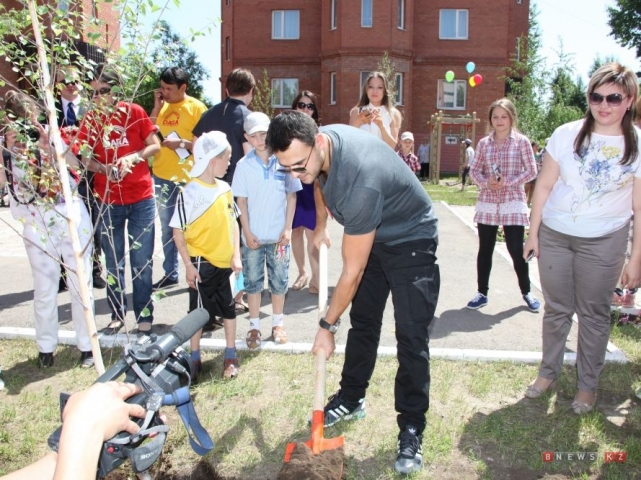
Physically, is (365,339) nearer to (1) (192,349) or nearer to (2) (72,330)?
(1) (192,349)

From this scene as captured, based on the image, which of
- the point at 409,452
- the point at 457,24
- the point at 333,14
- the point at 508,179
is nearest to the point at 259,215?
the point at 409,452

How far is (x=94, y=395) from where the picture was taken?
4.32ft

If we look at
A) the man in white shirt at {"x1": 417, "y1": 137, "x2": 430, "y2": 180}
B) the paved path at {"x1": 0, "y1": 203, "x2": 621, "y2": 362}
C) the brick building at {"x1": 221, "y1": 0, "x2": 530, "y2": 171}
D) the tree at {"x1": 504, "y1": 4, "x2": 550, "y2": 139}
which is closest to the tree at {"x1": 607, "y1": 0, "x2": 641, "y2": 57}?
the brick building at {"x1": 221, "y1": 0, "x2": 530, "y2": 171}

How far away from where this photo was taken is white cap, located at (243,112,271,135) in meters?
4.75

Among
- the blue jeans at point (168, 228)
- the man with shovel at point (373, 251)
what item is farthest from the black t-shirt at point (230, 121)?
the man with shovel at point (373, 251)

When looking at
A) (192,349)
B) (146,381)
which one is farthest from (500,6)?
(146,381)

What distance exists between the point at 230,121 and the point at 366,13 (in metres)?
25.6

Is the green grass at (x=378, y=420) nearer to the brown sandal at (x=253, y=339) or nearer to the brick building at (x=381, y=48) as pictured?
the brown sandal at (x=253, y=339)

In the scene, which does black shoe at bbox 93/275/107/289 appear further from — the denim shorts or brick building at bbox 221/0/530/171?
brick building at bbox 221/0/530/171

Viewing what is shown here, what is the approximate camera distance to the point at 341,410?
12.1 ft

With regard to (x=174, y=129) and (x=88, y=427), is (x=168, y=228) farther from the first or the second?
(x=88, y=427)

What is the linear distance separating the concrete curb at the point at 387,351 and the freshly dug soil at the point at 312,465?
70.9 inches

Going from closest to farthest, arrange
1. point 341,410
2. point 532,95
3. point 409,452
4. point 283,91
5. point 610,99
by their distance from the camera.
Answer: point 409,452 < point 610,99 < point 341,410 < point 532,95 < point 283,91

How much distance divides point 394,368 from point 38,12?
322cm
